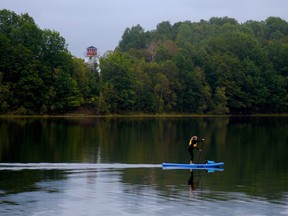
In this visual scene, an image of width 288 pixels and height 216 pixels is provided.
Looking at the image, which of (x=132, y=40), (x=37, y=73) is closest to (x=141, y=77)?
(x=37, y=73)

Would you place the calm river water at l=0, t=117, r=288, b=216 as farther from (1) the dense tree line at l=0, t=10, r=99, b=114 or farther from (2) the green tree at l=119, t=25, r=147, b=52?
(2) the green tree at l=119, t=25, r=147, b=52

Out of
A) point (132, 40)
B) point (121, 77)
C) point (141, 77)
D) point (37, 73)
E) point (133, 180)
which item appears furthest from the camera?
point (132, 40)

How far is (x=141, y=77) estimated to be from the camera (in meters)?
128

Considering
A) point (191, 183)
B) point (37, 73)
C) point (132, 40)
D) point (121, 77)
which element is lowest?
point (191, 183)

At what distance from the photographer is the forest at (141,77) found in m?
109

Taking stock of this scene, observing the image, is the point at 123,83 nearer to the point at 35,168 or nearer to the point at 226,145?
the point at 226,145

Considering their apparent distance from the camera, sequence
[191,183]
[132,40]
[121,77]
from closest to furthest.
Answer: [191,183]
[121,77]
[132,40]

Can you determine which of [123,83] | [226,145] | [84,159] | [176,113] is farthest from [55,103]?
[84,159]

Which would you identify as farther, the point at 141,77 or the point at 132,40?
the point at 132,40

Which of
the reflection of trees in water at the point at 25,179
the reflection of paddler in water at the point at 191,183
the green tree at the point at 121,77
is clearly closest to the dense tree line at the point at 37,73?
the green tree at the point at 121,77

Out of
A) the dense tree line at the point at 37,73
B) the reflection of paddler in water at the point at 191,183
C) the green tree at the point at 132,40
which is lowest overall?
the reflection of paddler in water at the point at 191,183

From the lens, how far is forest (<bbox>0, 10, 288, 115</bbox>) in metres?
109

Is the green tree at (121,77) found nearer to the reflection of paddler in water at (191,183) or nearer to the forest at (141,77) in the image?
the forest at (141,77)

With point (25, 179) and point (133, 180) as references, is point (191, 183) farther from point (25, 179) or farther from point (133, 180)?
point (25, 179)
